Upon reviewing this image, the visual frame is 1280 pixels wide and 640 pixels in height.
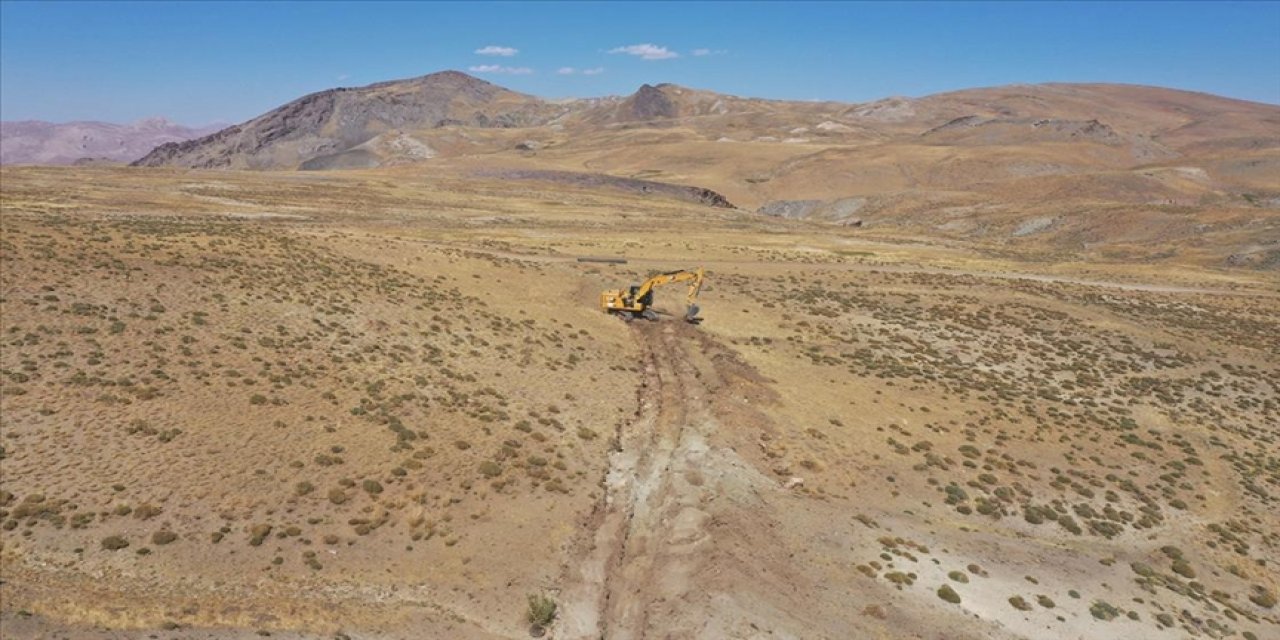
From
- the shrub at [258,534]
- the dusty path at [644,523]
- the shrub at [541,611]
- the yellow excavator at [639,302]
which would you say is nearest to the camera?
the shrub at [541,611]

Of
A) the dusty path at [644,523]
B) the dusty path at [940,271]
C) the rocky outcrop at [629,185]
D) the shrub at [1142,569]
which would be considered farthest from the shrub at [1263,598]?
the rocky outcrop at [629,185]

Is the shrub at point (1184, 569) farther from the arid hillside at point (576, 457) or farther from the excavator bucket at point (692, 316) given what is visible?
the excavator bucket at point (692, 316)

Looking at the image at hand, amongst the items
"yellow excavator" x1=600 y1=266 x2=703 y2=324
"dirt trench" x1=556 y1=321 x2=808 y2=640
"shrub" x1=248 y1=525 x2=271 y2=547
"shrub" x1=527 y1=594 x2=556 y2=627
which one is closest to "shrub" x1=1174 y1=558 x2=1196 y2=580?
"dirt trench" x1=556 y1=321 x2=808 y2=640

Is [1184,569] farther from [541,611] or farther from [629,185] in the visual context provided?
[629,185]

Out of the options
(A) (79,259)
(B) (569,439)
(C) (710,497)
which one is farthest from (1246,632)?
(A) (79,259)

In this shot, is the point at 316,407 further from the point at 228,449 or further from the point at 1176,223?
the point at 1176,223

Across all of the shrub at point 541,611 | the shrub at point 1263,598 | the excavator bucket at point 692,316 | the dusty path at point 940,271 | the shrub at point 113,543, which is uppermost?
the dusty path at point 940,271

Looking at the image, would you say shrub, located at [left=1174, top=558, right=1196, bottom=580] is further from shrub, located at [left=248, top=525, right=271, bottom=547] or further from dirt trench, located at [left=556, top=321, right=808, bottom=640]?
shrub, located at [left=248, top=525, right=271, bottom=547]
